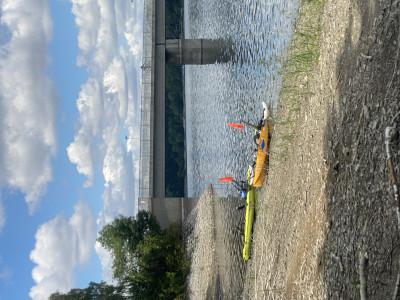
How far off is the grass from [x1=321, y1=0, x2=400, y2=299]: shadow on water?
1.88 metres

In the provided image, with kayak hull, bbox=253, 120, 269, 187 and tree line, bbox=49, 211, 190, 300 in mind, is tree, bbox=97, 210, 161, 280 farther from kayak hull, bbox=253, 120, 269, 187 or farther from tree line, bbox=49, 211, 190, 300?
kayak hull, bbox=253, 120, 269, 187

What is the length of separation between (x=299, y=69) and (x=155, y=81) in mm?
23064

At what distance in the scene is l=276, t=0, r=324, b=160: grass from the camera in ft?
33.9

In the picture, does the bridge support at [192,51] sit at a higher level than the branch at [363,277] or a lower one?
higher

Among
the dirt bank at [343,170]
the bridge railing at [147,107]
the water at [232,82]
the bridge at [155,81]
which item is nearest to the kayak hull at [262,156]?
the water at [232,82]

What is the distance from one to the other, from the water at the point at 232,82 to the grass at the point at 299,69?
5.54 ft

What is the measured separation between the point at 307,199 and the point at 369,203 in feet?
10.0

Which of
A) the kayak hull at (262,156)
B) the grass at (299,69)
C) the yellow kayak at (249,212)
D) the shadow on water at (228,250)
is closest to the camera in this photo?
the grass at (299,69)

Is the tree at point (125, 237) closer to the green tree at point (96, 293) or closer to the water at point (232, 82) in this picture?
the green tree at point (96, 293)

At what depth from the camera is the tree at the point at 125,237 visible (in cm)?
2288

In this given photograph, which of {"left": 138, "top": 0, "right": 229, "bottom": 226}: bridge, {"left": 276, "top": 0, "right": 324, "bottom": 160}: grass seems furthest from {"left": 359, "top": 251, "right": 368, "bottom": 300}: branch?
{"left": 138, "top": 0, "right": 229, "bottom": 226}: bridge

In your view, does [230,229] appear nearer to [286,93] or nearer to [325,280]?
[286,93]

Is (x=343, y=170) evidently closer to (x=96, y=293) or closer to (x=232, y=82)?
(x=232, y=82)

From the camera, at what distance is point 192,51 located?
1297 inches
